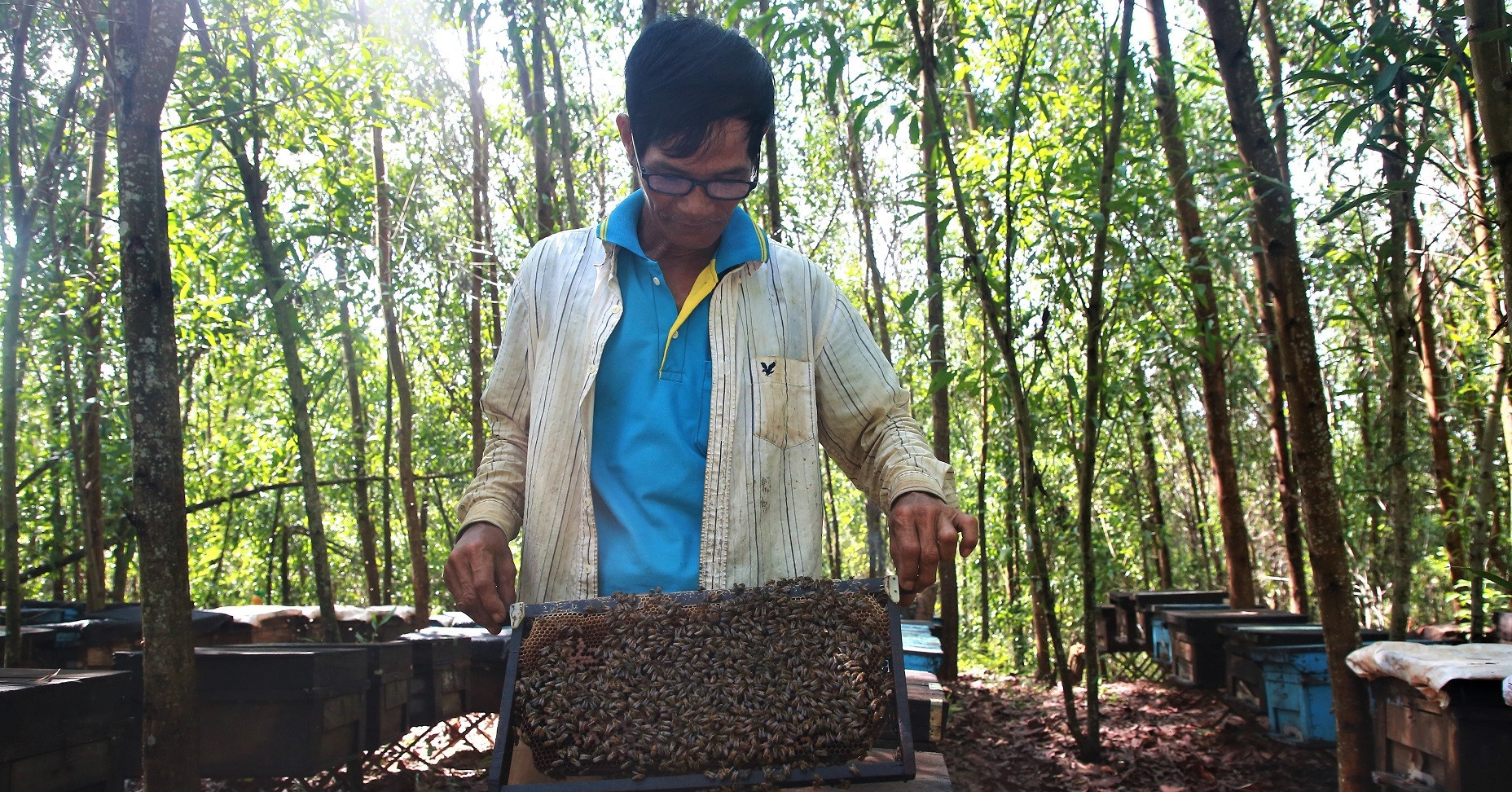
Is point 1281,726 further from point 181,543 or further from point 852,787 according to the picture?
point 181,543

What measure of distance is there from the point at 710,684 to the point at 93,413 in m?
7.85

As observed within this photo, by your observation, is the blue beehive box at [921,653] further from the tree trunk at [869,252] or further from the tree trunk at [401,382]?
the tree trunk at [869,252]

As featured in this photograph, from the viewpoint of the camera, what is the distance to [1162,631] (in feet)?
30.0

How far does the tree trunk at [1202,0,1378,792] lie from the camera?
4.06 meters

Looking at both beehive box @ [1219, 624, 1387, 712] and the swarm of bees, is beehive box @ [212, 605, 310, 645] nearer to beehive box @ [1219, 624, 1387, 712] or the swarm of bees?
the swarm of bees

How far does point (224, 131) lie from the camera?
7258 millimetres

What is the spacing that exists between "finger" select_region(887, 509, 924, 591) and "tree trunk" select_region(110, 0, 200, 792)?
8.59 feet

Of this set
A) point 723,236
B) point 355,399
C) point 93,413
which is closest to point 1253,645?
point 723,236

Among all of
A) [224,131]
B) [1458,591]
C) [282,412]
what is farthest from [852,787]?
[282,412]

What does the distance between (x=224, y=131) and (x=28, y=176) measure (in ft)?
6.01

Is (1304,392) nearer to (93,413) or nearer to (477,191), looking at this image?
→ (93,413)

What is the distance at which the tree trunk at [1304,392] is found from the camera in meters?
4.06

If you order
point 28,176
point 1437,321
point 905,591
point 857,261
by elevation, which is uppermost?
point 857,261

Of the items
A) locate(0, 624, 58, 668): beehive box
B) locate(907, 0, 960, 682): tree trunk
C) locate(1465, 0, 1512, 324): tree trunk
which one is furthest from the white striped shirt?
locate(0, 624, 58, 668): beehive box
